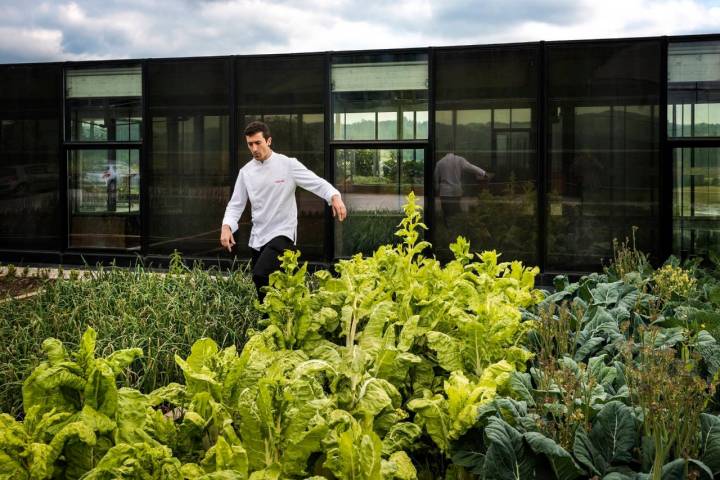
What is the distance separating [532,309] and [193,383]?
2677 millimetres

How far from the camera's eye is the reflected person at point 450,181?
39.4 ft

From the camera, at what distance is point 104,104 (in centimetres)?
1353

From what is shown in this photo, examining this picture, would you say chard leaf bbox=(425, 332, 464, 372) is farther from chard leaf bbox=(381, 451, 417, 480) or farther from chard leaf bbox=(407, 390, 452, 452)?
chard leaf bbox=(381, 451, 417, 480)

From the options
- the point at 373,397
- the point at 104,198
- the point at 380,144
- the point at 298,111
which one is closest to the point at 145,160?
the point at 104,198

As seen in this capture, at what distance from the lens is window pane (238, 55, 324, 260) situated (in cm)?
1248

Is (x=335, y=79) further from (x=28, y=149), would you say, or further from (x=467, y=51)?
(x=28, y=149)

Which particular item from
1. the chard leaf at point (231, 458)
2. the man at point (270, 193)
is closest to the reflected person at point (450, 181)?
the man at point (270, 193)

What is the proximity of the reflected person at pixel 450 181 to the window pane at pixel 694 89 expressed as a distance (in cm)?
290

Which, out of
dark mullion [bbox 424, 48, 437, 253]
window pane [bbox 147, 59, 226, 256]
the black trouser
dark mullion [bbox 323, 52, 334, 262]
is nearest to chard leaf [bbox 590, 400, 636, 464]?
the black trouser

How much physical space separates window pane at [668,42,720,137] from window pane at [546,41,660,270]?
24 cm

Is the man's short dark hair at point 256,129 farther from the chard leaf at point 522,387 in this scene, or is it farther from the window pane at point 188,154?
the window pane at point 188,154

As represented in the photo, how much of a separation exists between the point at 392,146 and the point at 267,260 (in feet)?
17.0

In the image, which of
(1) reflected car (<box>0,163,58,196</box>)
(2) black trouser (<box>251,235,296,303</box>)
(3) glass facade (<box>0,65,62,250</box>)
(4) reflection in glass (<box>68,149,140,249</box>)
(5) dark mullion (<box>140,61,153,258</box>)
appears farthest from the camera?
(1) reflected car (<box>0,163,58,196</box>)

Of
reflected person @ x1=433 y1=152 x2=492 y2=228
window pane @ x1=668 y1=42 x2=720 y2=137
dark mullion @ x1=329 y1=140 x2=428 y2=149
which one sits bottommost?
reflected person @ x1=433 y1=152 x2=492 y2=228
